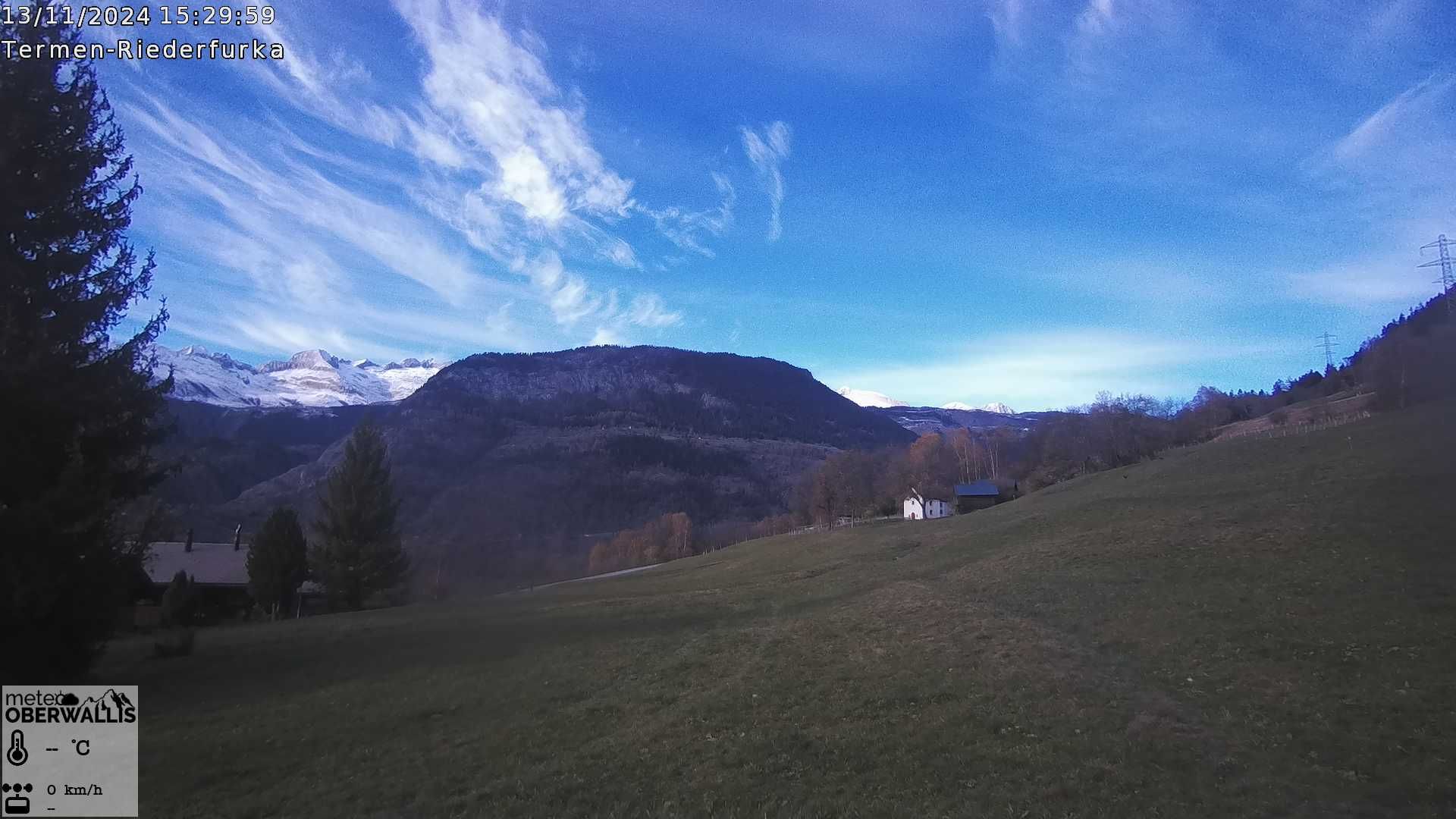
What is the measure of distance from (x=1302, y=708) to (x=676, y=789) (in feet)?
37.0

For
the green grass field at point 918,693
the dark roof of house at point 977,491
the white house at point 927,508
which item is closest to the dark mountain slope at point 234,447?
the green grass field at point 918,693

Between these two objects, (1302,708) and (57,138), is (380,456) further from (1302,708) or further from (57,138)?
(1302,708)

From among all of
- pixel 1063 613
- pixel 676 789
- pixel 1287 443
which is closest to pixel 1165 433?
pixel 1287 443

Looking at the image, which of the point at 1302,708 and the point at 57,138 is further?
the point at 57,138

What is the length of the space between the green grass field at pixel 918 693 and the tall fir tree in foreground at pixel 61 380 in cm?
331

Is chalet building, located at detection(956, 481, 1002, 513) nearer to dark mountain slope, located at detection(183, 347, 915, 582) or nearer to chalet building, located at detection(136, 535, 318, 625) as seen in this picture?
dark mountain slope, located at detection(183, 347, 915, 582)

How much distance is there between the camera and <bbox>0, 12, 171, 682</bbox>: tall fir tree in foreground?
1518cm

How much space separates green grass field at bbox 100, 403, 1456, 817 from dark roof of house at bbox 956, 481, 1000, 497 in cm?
6034

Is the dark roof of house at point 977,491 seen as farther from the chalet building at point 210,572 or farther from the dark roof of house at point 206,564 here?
the chalet building at point 210,572

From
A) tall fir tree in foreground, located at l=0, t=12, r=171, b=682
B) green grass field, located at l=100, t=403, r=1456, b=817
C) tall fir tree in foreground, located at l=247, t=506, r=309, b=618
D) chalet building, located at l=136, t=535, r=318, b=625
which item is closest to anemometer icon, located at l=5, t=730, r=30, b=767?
green grass field, located at l=100, t=403, r=1456, b=817

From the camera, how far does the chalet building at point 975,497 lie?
93.1 metres

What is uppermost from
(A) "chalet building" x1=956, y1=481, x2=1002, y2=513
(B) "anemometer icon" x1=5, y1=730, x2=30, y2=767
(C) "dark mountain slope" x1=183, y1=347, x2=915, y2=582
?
(C) "dark mountain slope" x1=183, y1=347, x2=915, y2=582

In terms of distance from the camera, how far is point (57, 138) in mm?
17062

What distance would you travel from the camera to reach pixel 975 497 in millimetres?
93812
